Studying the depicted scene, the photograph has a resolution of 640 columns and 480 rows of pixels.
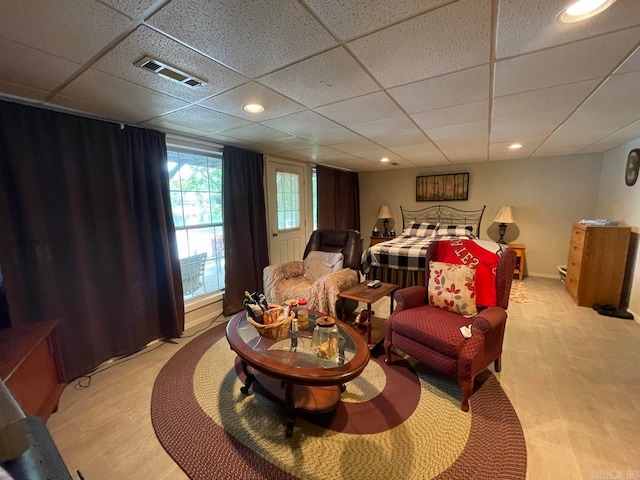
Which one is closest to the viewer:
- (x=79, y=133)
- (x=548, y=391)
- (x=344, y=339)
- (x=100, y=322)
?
(x=344, y=339)

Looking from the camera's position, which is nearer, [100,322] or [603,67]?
[603,67]

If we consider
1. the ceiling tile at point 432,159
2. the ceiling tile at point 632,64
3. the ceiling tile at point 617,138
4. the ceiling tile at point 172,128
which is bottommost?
the ceiling tile at point 632,64

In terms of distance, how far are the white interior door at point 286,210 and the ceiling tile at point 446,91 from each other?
238 centimetres

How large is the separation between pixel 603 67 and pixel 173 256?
348 cm

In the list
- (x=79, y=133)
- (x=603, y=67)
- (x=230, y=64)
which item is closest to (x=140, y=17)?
(x=230, y=64)

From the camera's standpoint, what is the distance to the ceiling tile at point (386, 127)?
2.38 metres

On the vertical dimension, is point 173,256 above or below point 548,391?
above

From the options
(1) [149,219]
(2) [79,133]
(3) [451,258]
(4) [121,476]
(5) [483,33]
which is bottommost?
(4) [121,476]

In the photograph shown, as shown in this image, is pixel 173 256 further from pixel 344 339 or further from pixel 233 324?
pixel 344 339

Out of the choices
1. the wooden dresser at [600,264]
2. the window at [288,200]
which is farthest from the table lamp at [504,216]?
the window at [288,200]

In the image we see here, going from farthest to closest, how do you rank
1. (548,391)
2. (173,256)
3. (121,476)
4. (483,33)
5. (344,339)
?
(173,256)
(548,391)
(344,339)
(121,476)
(483,33)

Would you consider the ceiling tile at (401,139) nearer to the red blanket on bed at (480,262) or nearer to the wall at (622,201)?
the red blanket on bed at (480,262)

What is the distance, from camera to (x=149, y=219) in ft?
8.36

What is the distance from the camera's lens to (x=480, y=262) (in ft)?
7.23
